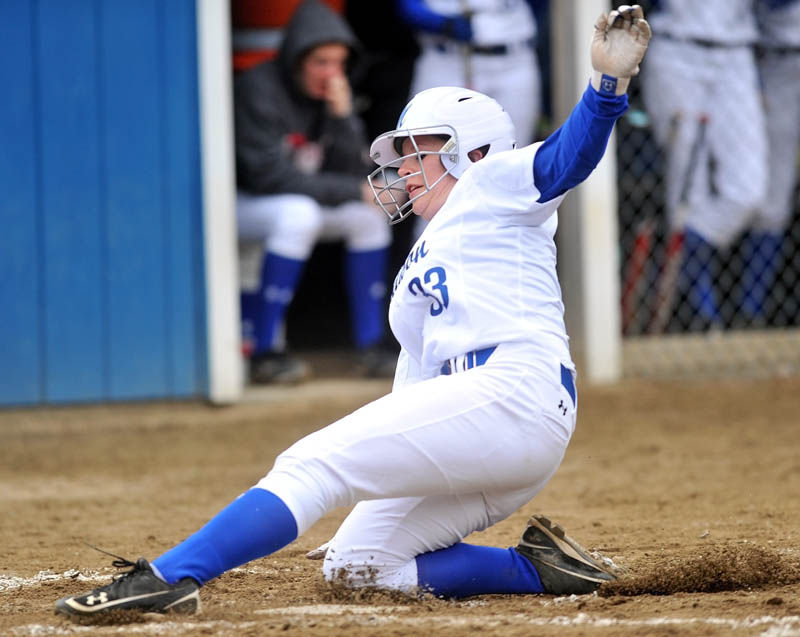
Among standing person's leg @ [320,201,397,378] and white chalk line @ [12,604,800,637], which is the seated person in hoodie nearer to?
standing person's leg @ [320,201,397,378]

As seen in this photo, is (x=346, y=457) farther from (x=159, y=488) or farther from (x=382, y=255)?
(x=382, y=255)

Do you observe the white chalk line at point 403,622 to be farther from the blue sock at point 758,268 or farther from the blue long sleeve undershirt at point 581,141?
the blue sock at point 758,268

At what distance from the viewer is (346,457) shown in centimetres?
272

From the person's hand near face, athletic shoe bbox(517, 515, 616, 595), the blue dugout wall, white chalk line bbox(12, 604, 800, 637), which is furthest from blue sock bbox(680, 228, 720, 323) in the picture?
white chalk line bbox(12, 604, 800, 637)

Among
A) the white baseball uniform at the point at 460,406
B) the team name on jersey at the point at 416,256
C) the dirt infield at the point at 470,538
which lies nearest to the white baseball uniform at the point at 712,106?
the dirt infield at the point at 470,538

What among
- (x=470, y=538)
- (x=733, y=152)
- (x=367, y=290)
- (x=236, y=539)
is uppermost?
(x=733, y=152)

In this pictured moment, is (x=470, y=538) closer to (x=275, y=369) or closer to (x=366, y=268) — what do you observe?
(x=275, y=369)

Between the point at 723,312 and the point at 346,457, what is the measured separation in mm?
6346

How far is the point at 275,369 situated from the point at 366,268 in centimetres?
86

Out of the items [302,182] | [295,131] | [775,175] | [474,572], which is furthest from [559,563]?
[775,175]

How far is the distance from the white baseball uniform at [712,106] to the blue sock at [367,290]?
2.04 metres

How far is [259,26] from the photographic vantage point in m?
7.87

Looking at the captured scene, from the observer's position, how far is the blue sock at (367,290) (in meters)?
7.56

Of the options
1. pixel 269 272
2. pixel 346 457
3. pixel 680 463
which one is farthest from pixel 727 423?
pixel 346 457
